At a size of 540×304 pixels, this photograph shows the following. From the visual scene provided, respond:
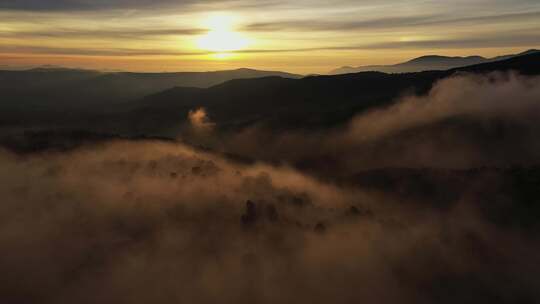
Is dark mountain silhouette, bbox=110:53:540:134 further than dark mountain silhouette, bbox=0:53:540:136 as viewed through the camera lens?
No

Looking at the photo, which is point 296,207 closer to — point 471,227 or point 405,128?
point 471,227

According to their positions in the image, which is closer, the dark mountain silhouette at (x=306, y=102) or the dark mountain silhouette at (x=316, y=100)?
the dark mountain silhouette at (x=316, y=100)

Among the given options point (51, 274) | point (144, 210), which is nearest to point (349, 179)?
point (144, 210)

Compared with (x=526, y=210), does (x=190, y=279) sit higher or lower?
lower

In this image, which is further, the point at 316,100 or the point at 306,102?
the point at 316,100

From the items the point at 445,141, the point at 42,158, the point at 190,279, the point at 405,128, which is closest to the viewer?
the point at 190,279

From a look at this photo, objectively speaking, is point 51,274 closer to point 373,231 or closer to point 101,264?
point 101,264

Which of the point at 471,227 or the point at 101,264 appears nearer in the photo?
the point at 101,264

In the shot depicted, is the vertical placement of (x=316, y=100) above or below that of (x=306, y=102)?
above

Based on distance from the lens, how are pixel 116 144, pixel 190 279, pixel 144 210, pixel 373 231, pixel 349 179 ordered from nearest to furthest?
pixel 190 279, pixel 373 231, pixel 144 210, pixel 349 179, pixel 116 144
